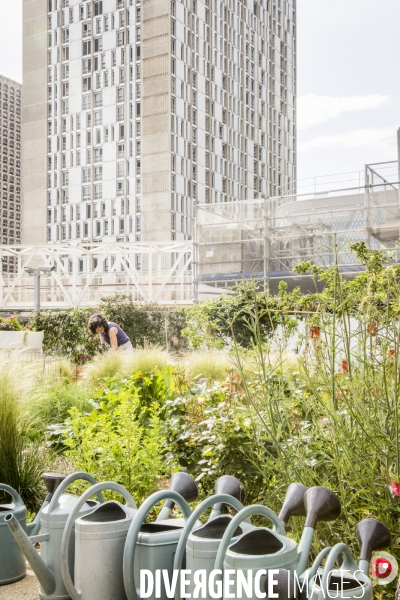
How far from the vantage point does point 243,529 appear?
180cm

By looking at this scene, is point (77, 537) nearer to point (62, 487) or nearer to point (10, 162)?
point (62, 487)

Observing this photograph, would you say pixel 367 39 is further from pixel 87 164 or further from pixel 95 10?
pixel 95 10

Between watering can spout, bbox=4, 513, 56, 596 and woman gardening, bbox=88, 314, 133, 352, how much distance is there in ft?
16.5

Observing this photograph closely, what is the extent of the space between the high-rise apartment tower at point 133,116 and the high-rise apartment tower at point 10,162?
34.5 metres

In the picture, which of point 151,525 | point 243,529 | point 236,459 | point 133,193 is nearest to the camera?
point 243,529

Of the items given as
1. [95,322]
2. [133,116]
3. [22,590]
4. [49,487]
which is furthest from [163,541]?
[133,116]

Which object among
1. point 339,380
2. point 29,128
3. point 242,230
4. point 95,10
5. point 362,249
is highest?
A: point 95,10

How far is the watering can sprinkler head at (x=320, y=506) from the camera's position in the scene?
172cm

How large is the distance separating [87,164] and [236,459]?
183 feet

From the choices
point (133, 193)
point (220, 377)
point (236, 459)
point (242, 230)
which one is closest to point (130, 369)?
point (220, 377)

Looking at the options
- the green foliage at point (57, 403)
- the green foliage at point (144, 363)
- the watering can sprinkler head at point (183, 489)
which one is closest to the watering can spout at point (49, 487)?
the watering can sprinkler head at point (183, 489)

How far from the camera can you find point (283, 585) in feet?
4.81

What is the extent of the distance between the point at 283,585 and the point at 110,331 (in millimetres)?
5916

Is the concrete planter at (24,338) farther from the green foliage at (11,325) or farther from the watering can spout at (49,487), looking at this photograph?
the watering can spout at (49,487)
